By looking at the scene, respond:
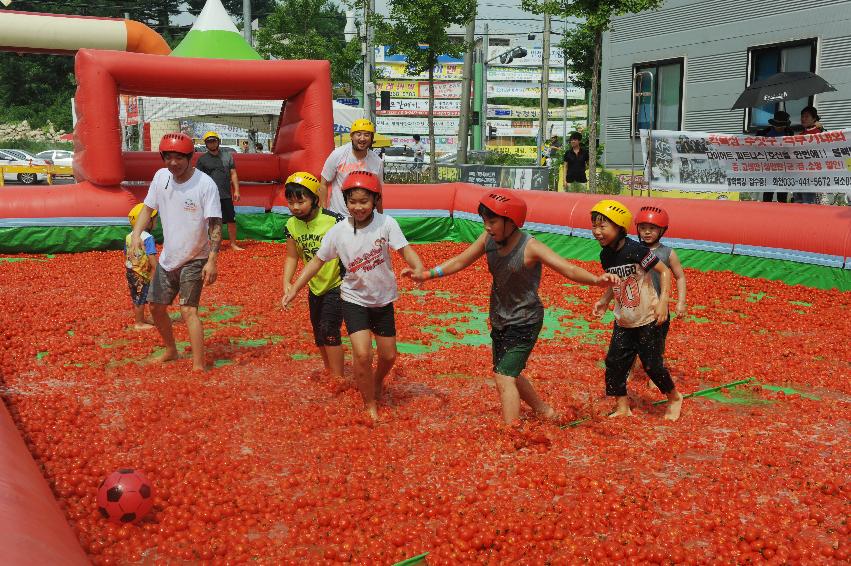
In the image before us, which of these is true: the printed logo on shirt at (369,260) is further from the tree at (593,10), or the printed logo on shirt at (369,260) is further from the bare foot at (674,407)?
the tree at (593,10)

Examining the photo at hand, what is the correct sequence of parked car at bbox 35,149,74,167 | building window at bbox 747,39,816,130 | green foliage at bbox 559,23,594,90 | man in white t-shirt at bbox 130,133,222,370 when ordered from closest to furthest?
man in white t-shirt at bbox 130,133,222,370, building window at bbox 747,39,816,130, parked car at bbox 35,149,74,167, green foliage at bbox 559,23,594,90

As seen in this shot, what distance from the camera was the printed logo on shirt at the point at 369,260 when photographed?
5.89 m

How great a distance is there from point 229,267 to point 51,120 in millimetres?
59569

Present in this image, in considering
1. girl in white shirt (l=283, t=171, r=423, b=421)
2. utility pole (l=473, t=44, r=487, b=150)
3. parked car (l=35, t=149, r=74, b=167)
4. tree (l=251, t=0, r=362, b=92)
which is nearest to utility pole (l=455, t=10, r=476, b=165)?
tree (l=251, t=0, r=362, b=92)

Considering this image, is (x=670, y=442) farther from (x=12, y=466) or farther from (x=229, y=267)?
(x=229, y=267)

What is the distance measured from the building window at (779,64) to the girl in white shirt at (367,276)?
16172 millimetres

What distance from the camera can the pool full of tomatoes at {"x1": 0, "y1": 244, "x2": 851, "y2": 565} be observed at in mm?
4090

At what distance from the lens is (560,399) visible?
6473 millimetres

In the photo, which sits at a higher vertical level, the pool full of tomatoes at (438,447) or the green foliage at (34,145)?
the green foliage at (34,145)

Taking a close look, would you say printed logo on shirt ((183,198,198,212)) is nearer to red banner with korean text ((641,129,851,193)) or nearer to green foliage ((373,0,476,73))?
red banner with korean text ((641,129,851,193))

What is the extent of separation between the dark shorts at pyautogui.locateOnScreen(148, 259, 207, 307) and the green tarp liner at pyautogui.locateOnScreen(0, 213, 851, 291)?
7909 millimetres

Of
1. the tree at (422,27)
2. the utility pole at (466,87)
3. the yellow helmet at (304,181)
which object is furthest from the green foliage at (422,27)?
the yellow helmet at (304,181)

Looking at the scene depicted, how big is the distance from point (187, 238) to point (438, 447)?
317cm

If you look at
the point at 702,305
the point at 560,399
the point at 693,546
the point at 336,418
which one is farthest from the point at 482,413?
the point at 702,305
